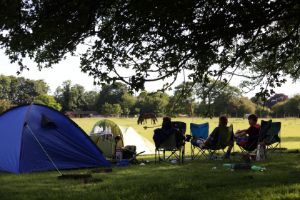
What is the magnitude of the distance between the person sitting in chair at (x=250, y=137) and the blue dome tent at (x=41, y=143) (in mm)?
3615

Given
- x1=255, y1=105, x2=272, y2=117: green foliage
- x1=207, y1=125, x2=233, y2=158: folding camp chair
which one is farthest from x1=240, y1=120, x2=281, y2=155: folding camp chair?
x1=207, y1=125, x2=233, y2=158: folding camp chair

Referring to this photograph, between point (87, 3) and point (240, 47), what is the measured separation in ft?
7.40

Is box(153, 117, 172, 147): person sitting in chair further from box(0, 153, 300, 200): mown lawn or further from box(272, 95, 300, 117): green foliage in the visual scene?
box(272, 95, 300, 117): green foliage

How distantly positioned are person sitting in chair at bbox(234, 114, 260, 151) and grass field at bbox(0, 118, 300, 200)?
186cm

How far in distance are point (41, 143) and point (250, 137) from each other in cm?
530

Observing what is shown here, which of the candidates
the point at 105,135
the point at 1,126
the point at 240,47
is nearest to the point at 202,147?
the point at 105,135

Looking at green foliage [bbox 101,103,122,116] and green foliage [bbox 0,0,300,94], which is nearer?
green foliage [bbox 0,0,300,94]

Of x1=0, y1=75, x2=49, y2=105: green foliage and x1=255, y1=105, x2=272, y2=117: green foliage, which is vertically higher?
x1=0, y1=75, x2=49, y2=105: green foliage

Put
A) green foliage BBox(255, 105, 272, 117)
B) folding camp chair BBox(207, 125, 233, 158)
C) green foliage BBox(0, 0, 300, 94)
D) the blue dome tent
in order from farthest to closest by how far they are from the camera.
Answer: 1. folding camp chair BBox(207, 125, 233, 158)
2. the blue dome tent
3. green foliage BBox(255, 105, 272, 117)
4. green foliage BBox(0, 0, 300, 94)

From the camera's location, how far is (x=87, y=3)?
253 inches

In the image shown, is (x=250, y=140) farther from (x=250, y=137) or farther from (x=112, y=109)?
(x=112, y=109)

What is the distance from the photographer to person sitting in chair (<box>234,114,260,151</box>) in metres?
12.3

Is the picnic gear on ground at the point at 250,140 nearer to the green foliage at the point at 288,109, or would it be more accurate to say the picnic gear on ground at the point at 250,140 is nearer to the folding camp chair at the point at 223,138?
the folding camp chair at the point at 223,138

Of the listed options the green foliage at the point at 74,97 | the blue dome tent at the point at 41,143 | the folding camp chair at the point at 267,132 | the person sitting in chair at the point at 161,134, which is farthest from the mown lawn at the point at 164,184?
the green foliage at the point at 74,97
